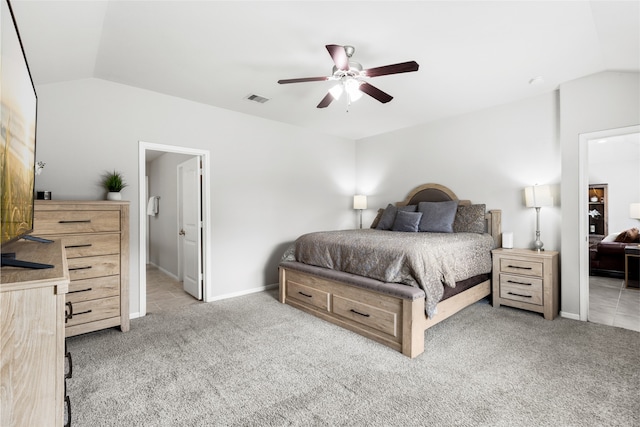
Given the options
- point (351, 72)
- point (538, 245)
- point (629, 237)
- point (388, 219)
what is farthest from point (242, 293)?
point (629, 237)

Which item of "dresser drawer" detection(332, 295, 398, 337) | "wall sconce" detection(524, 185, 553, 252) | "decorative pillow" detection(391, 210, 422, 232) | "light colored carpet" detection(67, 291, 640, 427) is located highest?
"wall sconce" detection(524, 185, 553, 252)

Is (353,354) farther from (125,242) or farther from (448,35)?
(448,35)

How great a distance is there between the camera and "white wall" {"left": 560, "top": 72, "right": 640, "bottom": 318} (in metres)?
3.02

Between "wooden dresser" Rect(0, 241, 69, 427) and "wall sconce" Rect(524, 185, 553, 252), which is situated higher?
"wall sconce" Rect(524, 185, 553, 252)

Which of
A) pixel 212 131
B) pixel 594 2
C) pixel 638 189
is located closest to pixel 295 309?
pixel 212 131

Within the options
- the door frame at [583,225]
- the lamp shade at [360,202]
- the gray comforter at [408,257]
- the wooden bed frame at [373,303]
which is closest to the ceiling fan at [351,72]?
the gray comforter at [408,257]

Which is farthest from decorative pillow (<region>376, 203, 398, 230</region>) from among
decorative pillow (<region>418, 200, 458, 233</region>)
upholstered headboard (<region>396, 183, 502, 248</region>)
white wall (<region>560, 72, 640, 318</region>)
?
white wall (<region>560, 72, 640, 318</region>)

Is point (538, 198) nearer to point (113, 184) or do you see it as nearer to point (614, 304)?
point (614, 304)

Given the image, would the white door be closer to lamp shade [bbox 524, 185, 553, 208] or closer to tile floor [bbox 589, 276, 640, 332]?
lamp shade [bbox 524, 185, 553, 208]

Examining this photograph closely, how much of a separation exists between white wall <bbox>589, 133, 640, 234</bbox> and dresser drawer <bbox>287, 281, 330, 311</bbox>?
616 centimetres

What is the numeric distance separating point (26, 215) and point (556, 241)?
Result: 472 centimetres

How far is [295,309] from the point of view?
3578 millimetres

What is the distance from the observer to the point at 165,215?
5895mm

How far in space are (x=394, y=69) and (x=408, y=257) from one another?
60.1 inches
